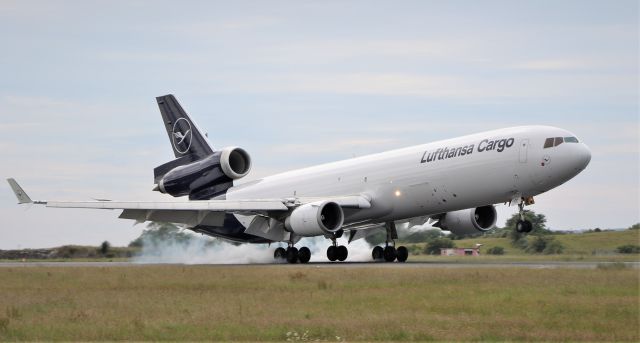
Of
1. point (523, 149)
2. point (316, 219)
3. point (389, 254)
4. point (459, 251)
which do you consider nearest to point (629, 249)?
point (459, 251)

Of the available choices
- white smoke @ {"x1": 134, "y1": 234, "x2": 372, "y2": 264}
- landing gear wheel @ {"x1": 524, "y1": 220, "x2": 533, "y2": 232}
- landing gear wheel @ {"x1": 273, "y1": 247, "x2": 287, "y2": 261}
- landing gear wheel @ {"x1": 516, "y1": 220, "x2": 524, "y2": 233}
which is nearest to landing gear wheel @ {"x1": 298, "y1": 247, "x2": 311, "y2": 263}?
landing gear wheel @ {"x1": 273, "y1": 247, "x2": 287, "y2": 261}

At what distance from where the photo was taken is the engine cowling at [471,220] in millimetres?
42719

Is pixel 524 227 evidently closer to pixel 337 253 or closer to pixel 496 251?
pixel 337 253

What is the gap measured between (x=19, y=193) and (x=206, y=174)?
1118cm

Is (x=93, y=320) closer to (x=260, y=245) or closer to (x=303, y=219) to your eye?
(x=303, y=219)

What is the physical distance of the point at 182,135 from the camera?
49.6 m

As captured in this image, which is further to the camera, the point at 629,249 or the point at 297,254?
the point at 629,249

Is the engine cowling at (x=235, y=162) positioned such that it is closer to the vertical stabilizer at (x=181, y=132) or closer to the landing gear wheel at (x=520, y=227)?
the vertical stabilizer at (x=181, y=132)

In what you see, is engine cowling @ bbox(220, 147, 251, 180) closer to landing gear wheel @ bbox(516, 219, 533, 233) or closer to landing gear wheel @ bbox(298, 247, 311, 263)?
landing gear wheel @ bbox(298, 247, 311, 263)

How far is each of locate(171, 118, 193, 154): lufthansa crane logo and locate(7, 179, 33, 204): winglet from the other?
38.6 ft

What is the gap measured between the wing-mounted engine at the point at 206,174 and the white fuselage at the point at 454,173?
13.5 feet

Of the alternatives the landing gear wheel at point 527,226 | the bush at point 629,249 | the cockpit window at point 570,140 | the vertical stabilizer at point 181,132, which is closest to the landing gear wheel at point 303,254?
the vertical stabilizer at point 181,132

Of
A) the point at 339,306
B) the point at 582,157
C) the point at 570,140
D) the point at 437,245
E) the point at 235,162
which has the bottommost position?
the point at 339,306

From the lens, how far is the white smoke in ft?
159
